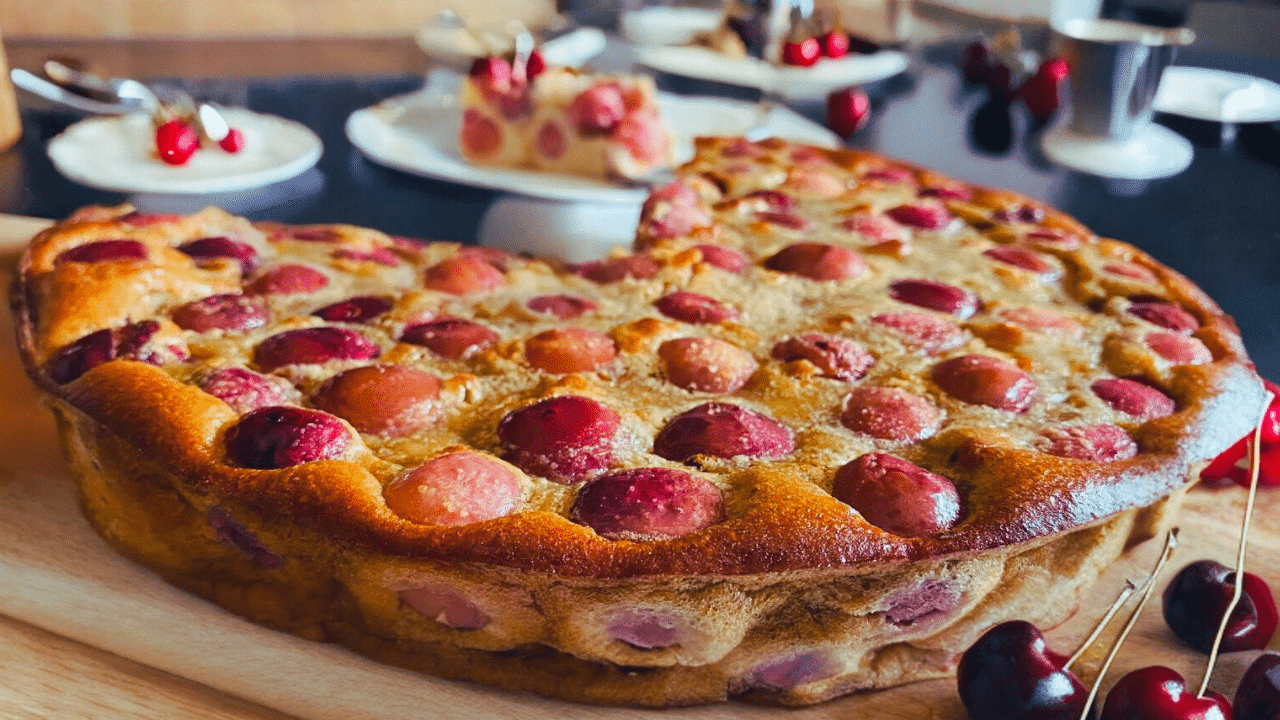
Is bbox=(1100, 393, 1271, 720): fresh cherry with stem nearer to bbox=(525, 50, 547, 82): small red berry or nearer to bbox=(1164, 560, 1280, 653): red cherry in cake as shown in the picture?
bbox=(1164, 560, 1280, 653): red cherry in cake

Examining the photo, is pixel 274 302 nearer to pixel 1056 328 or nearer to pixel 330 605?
pixel 330 605

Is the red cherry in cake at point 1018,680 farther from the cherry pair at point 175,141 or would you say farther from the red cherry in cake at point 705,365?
the cherry pair at point 175,141

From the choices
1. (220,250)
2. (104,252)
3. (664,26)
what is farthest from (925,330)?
(664,26)

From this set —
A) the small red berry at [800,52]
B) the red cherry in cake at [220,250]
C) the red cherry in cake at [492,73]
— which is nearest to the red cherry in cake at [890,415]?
the red cherry in cake at [220,250]

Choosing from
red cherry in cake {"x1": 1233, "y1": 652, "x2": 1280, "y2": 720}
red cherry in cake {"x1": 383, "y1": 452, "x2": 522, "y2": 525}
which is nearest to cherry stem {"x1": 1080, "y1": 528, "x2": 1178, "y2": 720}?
red cherry in cake {"x1": 1233, "y1": 652, "x2": 1280, "y2": 720}

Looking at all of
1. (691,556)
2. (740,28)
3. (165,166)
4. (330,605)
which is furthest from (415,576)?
(740,28)
